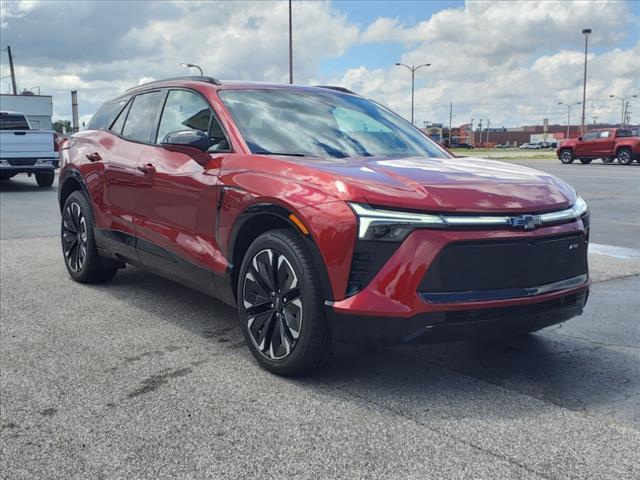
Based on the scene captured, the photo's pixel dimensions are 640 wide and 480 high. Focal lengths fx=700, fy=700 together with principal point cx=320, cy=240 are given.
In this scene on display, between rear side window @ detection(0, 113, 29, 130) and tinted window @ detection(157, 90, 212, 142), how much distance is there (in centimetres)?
1565

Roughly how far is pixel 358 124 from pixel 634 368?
7.52 feet

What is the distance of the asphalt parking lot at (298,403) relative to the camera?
9.22 feet

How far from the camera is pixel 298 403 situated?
3418mm

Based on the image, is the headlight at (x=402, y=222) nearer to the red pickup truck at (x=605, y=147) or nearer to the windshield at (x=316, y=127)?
the windshield at (x=316, y=127)

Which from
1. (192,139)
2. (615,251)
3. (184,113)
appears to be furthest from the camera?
(615,251)

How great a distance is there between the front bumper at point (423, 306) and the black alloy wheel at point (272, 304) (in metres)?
0.27

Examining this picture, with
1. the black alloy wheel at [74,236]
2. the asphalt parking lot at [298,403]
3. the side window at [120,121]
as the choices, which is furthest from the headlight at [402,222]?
the black alloy wheel at [74,236]

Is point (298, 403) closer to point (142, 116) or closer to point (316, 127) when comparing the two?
point (316, 127)

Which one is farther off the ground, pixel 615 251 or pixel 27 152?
pixel 27 152

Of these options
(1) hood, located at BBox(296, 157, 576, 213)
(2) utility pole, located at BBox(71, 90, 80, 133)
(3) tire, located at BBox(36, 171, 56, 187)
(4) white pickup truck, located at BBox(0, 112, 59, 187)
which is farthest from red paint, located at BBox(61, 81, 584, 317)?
(2) utility pole, located at BBox(71, 90, 80, 133)

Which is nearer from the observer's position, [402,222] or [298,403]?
[402,222]

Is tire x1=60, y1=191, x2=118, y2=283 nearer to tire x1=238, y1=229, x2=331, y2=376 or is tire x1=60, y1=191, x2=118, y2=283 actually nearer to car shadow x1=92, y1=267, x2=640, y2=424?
car shadow x1=92, y1=267, x2=640, y2=424

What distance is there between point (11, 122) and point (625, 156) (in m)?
24.8

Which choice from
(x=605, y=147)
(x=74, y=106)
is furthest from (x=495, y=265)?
(x=74, y=106)
